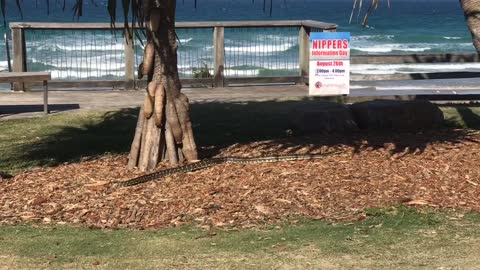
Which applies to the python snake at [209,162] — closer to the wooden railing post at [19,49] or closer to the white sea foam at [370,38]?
the wooden railing post at [19,49]

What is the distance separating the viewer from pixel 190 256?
535 cm

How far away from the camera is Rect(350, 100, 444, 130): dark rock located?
9.90 meters

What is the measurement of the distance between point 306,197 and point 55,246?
2.21 m

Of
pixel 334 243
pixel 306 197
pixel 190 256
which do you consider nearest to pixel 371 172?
pixel 306 197

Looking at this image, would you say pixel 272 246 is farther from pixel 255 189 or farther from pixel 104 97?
pixel 104 97

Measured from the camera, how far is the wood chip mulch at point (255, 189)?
6.50 meters

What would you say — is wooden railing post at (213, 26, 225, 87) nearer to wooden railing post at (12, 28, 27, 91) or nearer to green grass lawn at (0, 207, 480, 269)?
wooden railing post at (12, 28, 27, 91)

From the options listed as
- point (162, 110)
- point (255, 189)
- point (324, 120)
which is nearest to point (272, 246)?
point (255, 189)

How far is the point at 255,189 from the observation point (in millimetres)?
7035

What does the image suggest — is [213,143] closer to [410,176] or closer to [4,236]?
[410,176]

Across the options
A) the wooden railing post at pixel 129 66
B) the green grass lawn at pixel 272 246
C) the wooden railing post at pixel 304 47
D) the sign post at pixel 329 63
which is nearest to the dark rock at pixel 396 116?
the sign post at pixel 329 63

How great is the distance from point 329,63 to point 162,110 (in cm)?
495

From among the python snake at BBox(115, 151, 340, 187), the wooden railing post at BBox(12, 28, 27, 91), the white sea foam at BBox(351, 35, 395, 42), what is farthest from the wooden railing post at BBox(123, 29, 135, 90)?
the white sea foam at BBox(351, 35, 395, 42)

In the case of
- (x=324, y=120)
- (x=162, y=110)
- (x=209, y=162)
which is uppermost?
(x=162, y=110)
